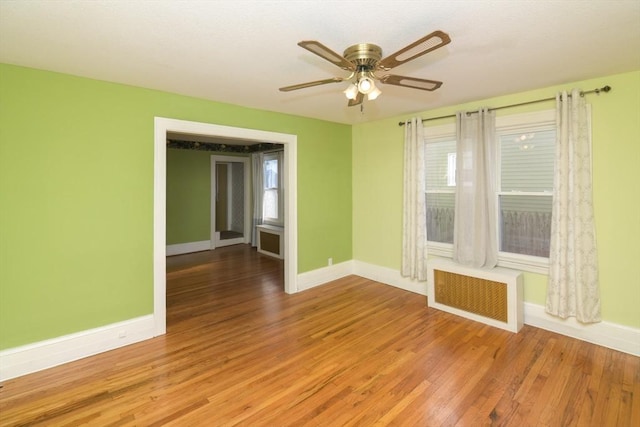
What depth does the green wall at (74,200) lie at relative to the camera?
7.84 ft

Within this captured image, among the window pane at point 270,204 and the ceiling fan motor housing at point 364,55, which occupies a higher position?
the ceiling fan motor housing at point 364,55

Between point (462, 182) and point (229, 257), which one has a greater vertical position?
point (462, 182)

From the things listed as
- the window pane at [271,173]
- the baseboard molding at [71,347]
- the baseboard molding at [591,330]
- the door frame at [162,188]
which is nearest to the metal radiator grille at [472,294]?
the baseboard molding at [591,330]

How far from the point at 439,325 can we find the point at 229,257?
4.52 m

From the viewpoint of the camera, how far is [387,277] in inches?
182

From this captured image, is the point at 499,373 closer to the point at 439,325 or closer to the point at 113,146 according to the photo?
the point at 439,325

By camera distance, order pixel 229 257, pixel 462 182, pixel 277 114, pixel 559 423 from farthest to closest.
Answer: pixel 229 257 → pixel 277 114 → pixel 462 182 → pixel 559 423

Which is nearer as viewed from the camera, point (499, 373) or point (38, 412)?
point (38, 412)

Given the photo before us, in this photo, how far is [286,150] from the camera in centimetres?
425

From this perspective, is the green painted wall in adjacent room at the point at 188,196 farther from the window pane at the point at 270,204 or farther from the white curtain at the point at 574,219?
the white curtain at the point at 574,219

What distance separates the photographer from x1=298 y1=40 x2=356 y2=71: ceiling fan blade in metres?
1.48

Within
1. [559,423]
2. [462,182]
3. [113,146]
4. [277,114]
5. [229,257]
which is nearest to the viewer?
[559,423]

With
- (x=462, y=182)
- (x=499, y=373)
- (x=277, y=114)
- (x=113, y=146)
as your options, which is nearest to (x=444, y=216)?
(x=462, y=182)

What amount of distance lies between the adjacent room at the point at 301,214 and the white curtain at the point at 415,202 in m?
0.03
